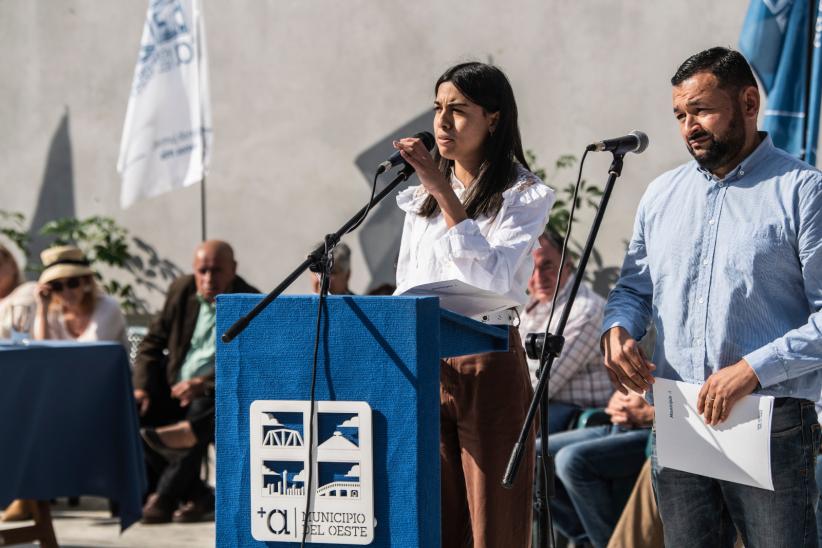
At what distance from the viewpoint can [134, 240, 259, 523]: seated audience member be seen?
20.3 ft

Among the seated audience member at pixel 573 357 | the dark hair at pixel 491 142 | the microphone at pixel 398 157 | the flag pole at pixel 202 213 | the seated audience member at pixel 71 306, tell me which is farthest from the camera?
the flag pole at pixel 202 213

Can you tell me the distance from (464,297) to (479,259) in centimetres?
10

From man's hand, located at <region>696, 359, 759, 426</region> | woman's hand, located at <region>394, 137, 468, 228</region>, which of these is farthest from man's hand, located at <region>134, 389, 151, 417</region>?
man's hand, located at <region>696, 359, 759, 426</region>

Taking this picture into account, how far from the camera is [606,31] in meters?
6.55

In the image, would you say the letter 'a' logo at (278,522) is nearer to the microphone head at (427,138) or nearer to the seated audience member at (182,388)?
the microphone head at (427,138)

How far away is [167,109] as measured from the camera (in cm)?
700

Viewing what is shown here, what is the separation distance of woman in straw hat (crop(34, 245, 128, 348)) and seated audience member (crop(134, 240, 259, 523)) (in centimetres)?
24

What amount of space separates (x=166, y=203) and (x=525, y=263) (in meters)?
5.07

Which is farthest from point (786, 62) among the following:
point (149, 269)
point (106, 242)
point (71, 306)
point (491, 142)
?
point (106, 242)

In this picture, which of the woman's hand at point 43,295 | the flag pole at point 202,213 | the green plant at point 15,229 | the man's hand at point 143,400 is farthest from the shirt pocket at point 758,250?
the green plant at point 15,229

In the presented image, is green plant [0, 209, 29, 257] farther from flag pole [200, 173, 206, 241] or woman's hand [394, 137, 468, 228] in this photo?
woman's hand [394, 137, 468, 228]

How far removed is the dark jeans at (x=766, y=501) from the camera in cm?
256

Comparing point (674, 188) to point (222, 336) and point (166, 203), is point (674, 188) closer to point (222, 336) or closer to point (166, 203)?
point (222, 336)

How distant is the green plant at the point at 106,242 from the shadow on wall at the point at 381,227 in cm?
166
